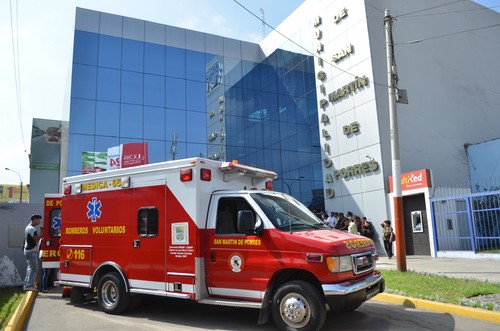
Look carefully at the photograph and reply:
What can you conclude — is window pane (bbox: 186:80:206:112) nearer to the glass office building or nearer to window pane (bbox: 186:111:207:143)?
the glass office building

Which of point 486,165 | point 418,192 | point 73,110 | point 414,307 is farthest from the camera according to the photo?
point 73,110

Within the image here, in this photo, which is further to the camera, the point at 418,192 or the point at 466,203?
the point at 418,192

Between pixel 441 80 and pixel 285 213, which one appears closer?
pixel 285 213

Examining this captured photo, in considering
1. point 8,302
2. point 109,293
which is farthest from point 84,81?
point 109,293

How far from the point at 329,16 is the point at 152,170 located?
20164mm

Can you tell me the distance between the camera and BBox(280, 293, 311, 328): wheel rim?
5.58 metres

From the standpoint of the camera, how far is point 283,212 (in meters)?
6.61

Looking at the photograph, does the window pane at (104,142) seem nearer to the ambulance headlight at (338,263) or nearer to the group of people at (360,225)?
the group of people at (360,225)

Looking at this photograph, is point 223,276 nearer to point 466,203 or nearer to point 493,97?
point 466,203

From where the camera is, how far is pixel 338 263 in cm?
559

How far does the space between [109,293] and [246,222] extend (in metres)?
3.49

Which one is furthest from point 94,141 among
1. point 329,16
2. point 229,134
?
point 329,16

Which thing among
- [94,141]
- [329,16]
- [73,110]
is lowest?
[94,141]

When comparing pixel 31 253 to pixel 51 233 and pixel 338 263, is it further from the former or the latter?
pixel 338 263
